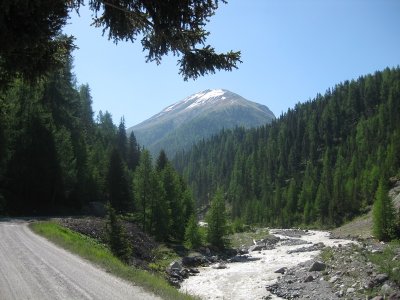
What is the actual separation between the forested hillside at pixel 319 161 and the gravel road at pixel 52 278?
299ft

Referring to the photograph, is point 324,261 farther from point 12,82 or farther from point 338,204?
point 338,204

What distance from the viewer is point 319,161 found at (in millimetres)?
153250

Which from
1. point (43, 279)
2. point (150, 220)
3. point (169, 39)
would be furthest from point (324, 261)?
point (169, 39)

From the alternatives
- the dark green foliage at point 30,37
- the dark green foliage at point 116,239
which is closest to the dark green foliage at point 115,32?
the dark green foliage at point 30,37

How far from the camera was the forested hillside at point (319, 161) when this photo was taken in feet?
340

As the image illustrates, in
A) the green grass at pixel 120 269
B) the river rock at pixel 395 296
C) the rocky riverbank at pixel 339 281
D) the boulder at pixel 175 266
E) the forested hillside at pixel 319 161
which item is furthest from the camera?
the forested hillside at pixel 319 161

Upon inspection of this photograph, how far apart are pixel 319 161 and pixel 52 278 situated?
14945 cm

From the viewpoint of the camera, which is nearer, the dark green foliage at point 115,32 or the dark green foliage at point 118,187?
the dark green foliage at point 115,32

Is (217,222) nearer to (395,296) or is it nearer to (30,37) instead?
(395,296)

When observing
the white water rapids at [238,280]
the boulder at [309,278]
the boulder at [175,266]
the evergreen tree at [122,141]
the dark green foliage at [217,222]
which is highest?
the evergreen tree at [122,141]

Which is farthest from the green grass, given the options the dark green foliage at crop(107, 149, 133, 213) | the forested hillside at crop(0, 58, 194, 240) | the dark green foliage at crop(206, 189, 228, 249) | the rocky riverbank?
the dark green foliage at crop(206, 189, 228, 249)

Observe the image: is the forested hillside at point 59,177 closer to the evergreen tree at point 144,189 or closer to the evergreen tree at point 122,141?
the evergreen tree at point 144,189

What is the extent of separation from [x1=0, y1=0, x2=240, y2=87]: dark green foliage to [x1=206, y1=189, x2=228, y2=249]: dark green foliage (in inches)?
1687

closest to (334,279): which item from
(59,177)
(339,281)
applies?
(339,281)
